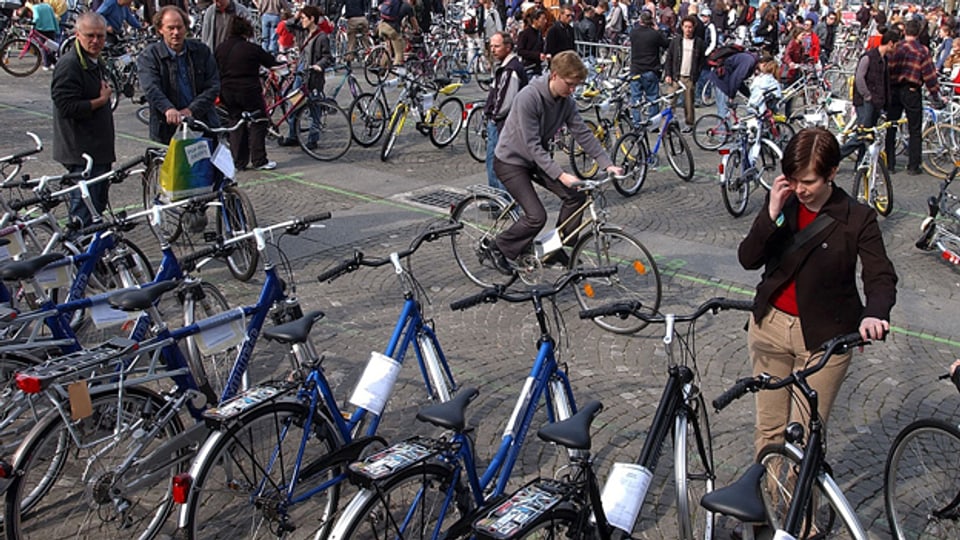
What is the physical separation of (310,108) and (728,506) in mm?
9520

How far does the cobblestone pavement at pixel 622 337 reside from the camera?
502cm

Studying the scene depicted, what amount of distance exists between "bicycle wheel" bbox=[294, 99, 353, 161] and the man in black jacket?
4.33 metres

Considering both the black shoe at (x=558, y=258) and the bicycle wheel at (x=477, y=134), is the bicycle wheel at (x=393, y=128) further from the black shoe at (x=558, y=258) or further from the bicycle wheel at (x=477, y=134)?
the black shoe at (x=558, y=258)

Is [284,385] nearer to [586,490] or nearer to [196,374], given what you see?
[196,374]

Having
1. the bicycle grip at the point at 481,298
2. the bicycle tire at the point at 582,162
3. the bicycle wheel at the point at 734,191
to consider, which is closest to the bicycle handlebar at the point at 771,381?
the bicycle grip at the point at 481,298

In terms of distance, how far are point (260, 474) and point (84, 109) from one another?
4303mm

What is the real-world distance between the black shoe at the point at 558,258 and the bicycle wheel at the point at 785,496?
327cm

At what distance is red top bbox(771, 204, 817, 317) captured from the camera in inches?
148

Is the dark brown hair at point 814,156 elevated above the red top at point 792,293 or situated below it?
above

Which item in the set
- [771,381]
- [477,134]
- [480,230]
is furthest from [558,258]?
[477,134]

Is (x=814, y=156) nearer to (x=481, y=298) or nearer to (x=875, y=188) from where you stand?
(x=481, y=298)

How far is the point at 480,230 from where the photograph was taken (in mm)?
7340

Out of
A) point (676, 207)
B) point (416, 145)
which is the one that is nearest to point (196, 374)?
point (676, 207)

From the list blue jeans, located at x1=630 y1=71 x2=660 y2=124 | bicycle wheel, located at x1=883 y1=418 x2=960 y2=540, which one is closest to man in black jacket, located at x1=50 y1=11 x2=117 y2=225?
bicycle wheel, located at x1=883 y1=418 x2=960 y2=540
